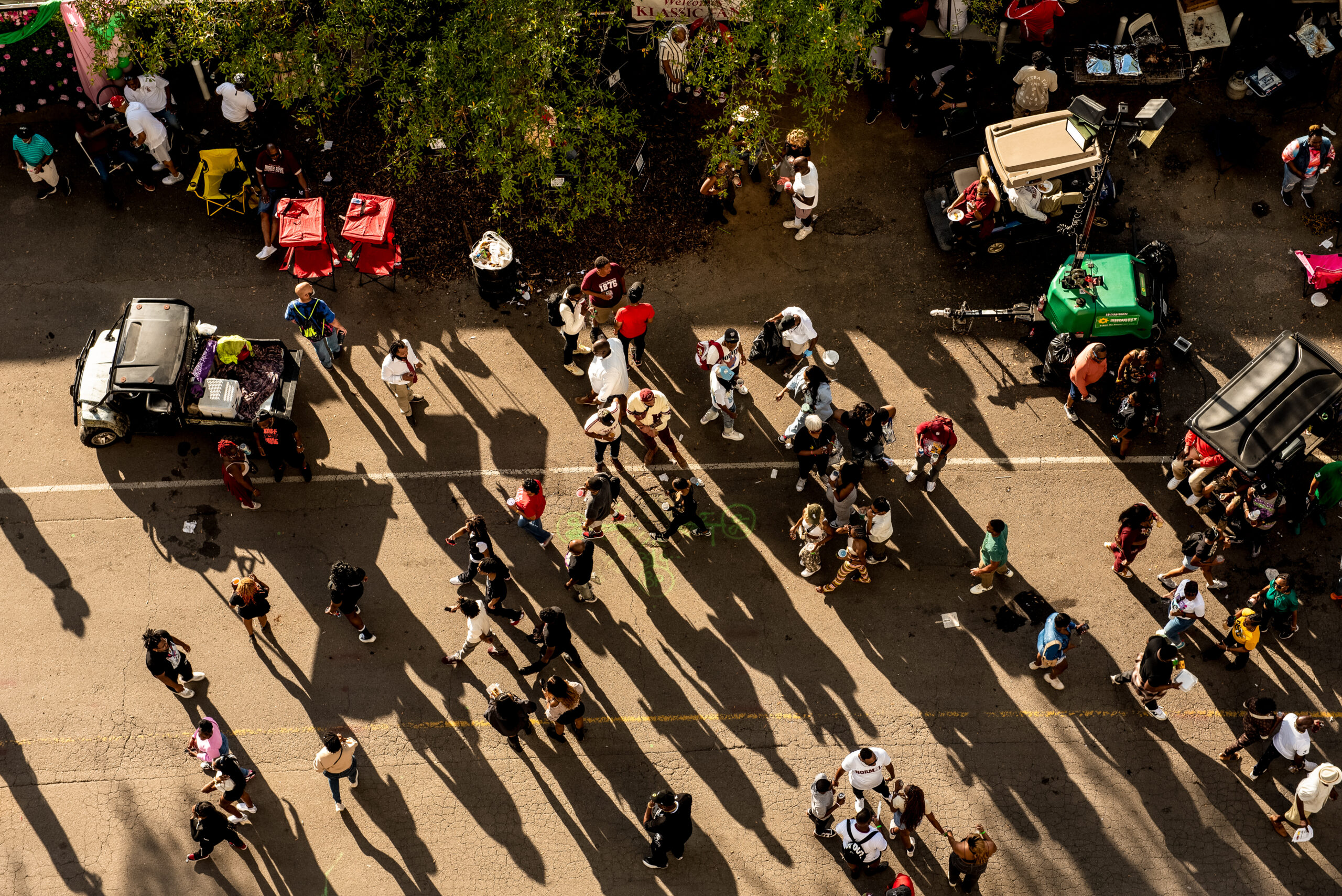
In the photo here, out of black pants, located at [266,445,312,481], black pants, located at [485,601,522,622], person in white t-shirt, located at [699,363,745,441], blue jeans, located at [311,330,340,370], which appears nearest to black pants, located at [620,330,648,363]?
person in white t-shirt, located at [699,363,745,441]

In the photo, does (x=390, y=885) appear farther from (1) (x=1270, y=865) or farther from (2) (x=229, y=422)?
(1) (x=1270, y=865)

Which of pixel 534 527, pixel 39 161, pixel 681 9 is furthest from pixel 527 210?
pixel 39 161

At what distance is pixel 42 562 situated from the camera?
14.6 metres

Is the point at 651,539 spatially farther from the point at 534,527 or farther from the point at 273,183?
the point at 273,183

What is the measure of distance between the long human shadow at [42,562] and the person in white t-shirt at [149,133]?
5.86 m

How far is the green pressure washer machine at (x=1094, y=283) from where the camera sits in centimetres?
1488

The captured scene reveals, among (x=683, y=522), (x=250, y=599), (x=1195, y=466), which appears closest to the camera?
(x=250, y=599)

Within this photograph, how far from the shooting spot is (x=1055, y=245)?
16.8 meters

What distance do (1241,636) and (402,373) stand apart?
11.2 metres

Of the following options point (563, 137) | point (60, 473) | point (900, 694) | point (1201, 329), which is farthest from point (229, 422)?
point (1201, 329)

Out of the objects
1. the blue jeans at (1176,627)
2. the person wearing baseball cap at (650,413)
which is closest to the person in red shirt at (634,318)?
the person wearing baseball cap at (650,413)

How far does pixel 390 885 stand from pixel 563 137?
1026cm

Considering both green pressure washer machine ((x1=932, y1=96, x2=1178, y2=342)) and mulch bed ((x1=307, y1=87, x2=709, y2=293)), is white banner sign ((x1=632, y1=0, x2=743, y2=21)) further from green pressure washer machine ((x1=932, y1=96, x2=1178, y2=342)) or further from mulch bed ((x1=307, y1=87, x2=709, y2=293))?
green pressure washer machine ((x1=932, y1=96, x2=1178, y2=342))

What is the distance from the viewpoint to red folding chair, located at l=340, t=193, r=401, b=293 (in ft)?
52.7
